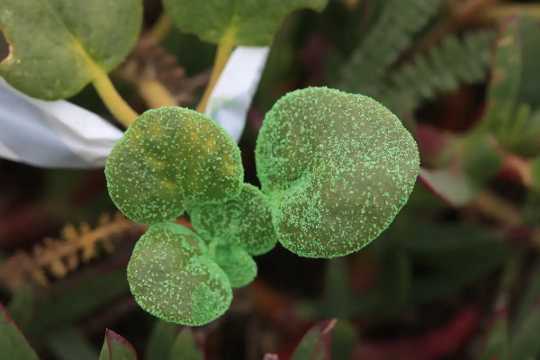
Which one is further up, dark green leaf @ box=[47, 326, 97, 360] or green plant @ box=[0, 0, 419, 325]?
green plant @ box=[0, 0, 419, 325]

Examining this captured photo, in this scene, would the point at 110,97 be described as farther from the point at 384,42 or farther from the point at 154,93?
the point at 384,42

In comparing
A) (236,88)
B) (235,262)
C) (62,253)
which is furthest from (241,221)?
(62,253)

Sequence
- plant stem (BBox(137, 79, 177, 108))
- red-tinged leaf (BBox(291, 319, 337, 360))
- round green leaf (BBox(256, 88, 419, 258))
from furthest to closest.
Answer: plant stem (BBox(137, 79, 177, 108)) → red-tinged leaf (BBox(291, 319, 337, 360)) → round green leaf (BBox(256, 88, 419, 258))

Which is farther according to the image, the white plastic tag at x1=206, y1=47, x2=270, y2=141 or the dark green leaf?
the dark green leaf

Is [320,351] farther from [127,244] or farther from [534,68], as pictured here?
[534,68]

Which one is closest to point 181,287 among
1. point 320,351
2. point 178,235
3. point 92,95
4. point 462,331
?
point 178,235

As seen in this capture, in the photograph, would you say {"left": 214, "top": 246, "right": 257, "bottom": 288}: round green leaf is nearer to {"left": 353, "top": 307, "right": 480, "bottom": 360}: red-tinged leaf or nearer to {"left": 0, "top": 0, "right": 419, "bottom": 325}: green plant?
{"left": 0, "top": 0, "right": 419, "bottom": 325}: green plant

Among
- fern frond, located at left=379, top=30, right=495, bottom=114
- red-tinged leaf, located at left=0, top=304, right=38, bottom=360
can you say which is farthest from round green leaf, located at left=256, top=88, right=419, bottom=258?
fern frond, located at left=379, top=30, right=495, bottom=114

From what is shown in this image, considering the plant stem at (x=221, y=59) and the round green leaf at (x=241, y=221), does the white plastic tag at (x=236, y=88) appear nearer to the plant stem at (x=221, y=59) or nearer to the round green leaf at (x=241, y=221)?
the plant stem at (x=221, y=59)

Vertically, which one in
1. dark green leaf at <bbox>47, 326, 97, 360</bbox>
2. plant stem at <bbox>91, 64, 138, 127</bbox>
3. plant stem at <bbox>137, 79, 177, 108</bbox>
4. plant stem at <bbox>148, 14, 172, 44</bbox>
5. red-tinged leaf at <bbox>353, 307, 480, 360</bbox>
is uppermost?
plant stem at <bbox>91, 64, 138, 127</bbox>
